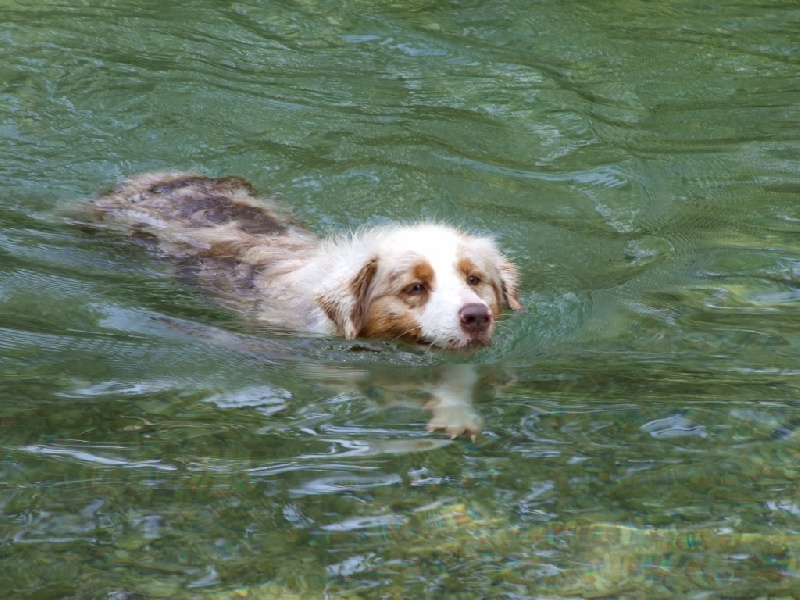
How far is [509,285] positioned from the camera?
6.52 meters

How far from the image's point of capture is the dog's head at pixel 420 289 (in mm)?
5668

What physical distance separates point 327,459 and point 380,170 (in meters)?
5.11

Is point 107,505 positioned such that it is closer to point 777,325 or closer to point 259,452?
point 259,452

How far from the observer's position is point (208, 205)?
295 inches

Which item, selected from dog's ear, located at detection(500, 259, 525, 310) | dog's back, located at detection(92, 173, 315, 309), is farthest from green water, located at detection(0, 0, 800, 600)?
dog's back, located at detection(92, 173, 315, 309)

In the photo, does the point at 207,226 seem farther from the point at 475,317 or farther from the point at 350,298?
the point at 475,317

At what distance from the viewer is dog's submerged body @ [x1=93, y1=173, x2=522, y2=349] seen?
5.86 metres

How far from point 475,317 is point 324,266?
132 centimetres

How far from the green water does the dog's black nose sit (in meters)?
0.22

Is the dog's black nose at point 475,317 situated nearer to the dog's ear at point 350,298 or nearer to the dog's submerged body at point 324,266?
the dog's submerged body at point 324,266

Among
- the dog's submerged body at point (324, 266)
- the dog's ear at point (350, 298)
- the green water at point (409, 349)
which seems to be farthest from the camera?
the dog's ear at point (350, 298)

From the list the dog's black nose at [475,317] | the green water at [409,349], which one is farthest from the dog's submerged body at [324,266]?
the green water at [409,349]

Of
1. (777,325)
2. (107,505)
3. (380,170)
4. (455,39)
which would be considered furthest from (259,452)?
(455,39)

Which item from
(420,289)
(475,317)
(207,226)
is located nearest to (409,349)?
(420,289)
